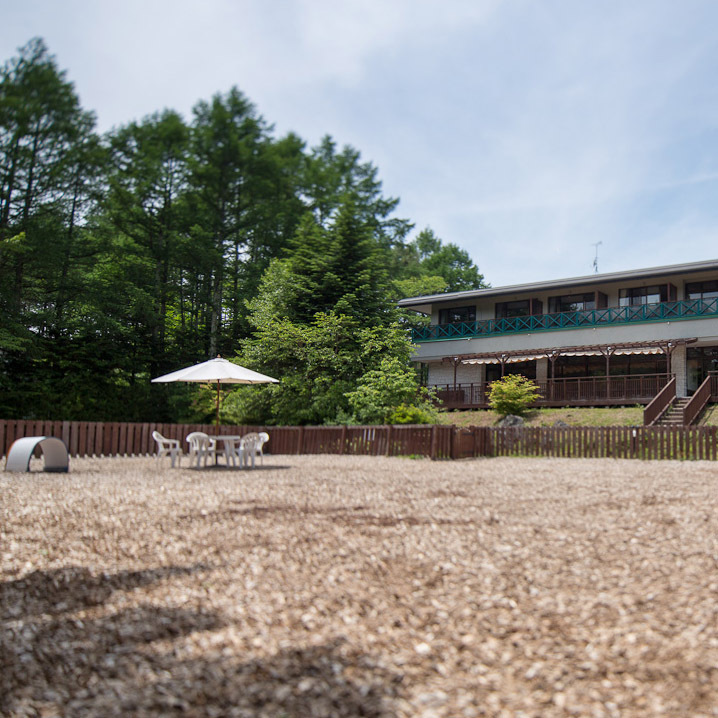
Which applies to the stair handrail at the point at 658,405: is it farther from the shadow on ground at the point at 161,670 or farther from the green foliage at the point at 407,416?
the shadow on ground at the point at 161,670

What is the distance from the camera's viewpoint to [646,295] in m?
32.5

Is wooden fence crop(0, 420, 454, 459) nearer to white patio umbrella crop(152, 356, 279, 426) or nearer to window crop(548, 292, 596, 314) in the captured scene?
white patio umbrella crop(152, 356, 279, 426)

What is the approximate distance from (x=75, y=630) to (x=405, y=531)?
11.4 feet

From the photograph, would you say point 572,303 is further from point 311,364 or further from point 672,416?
point 311,364

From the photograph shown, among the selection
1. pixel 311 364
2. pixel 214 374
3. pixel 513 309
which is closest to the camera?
pixel 214 374

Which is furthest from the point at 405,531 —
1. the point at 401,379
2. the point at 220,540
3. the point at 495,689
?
the point at 401,379

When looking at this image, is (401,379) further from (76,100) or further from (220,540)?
(76,100)

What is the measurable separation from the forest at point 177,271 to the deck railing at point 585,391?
234 inches

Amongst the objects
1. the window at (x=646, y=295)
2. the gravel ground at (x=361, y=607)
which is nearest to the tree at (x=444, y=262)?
the window at (x=646, y=295)

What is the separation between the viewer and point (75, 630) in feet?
15.4

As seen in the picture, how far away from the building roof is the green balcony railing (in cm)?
144

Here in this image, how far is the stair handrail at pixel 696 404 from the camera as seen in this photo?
2262cm

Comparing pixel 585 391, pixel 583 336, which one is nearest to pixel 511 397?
pixel 585 391

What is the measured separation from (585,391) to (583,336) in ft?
13.0
